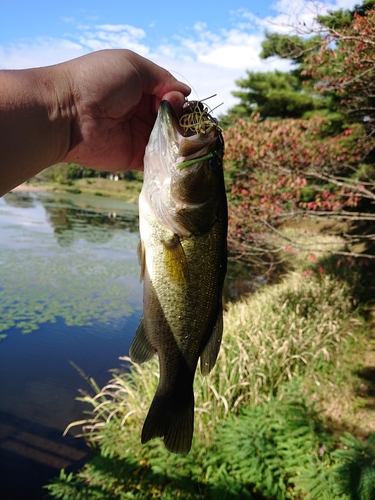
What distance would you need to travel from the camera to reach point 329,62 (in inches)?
241

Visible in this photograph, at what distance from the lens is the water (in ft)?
15.9

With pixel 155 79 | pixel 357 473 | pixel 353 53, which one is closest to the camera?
pixel 155 79

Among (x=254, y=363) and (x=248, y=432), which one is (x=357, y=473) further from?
(x=254, y=363)

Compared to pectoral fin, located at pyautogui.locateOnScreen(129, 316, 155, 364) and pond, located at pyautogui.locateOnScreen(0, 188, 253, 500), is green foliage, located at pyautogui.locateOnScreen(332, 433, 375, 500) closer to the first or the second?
pectoral fin, located at pyautogui.locateOnScreen(129, 316, 155, 364)

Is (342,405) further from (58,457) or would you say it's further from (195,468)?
(58,457)

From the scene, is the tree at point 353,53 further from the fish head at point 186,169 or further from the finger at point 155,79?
the fish head at point 186,169

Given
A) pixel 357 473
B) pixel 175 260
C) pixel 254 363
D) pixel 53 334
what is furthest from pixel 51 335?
pixel 175 260

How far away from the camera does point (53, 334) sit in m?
8.01

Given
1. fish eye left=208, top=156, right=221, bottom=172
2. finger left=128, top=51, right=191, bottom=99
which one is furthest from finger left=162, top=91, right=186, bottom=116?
fish eye left=208, top=156, right=221, bottom=172

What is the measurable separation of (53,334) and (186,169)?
7.06 metres

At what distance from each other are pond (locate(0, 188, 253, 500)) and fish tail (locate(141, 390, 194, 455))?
333 cm

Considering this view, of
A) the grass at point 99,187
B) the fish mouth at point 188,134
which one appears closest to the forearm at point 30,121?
the fish mouth at point 188,134

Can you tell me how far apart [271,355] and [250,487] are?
1.86 meters

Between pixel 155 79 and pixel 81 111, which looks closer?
pixel 81 111
